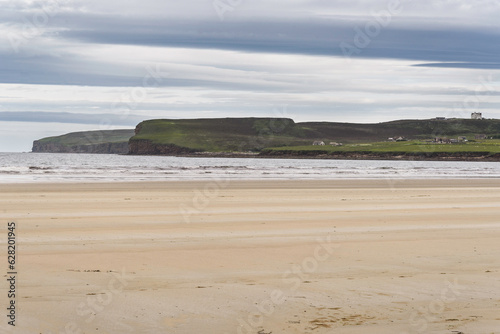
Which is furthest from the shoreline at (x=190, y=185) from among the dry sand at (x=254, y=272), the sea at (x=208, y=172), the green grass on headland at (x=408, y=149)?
the green grass on headland at (x=408, y=149)

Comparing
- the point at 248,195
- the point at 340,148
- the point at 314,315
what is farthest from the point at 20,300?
the point at 340,148

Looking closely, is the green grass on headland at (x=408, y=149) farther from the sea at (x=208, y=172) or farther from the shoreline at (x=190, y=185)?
the shoreline at (x=190, y=185)

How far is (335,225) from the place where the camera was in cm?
1614

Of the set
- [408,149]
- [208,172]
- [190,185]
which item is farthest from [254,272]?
[408,149]

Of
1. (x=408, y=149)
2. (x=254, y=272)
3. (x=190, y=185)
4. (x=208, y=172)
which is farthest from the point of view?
(x=408, y=149)

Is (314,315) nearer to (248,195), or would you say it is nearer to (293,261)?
(293,261)

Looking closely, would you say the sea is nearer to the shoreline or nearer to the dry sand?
the shoreline

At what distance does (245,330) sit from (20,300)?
2754mm

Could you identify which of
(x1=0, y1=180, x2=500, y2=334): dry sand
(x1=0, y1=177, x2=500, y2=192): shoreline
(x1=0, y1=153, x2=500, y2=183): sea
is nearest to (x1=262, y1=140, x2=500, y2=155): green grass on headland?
(x1=0, y1=153, x2=500, y2=183): sea

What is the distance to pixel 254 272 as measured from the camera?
9.94m

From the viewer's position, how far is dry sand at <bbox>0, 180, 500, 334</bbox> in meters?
7.36

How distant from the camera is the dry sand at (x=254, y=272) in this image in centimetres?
736

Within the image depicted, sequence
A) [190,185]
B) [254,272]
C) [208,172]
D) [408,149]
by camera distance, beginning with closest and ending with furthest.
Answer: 1. [254,272]
2. [190,185]
3. [208,172]
4. [408,149]

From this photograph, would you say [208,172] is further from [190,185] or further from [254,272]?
[254,272]
